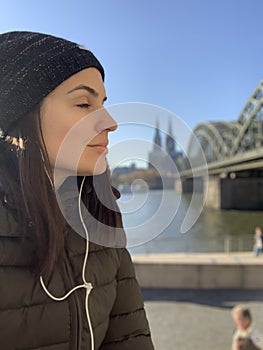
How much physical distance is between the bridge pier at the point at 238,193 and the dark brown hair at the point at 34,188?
120 ft

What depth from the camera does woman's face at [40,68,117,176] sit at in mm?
990

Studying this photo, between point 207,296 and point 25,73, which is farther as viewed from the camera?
point 207,296

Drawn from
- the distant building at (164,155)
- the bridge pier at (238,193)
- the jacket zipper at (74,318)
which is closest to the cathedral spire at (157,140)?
the distant building at (164,155)

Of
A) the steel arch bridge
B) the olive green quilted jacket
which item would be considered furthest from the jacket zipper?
the steel arch bridge

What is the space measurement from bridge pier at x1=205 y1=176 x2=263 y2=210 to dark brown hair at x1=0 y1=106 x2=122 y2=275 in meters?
36.6

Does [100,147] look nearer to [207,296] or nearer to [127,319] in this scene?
[127,319]

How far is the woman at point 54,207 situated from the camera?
90 cm

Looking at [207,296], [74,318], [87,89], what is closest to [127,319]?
[74,318]

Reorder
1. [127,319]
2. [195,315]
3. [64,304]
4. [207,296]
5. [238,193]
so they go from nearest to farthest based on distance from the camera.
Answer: [64,304], [127,319], [195,315], [207,296], [238,193]

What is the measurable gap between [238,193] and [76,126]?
38.2 m

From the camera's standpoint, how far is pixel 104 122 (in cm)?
102

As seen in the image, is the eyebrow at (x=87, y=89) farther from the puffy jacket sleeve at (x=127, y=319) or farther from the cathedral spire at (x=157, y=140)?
the puffy jacket sleeve at (x=127, y=319)

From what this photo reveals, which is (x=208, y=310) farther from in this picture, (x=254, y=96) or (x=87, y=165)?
(x=254, y=96)

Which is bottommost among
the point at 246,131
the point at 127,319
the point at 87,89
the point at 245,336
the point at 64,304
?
the point at 245,336
